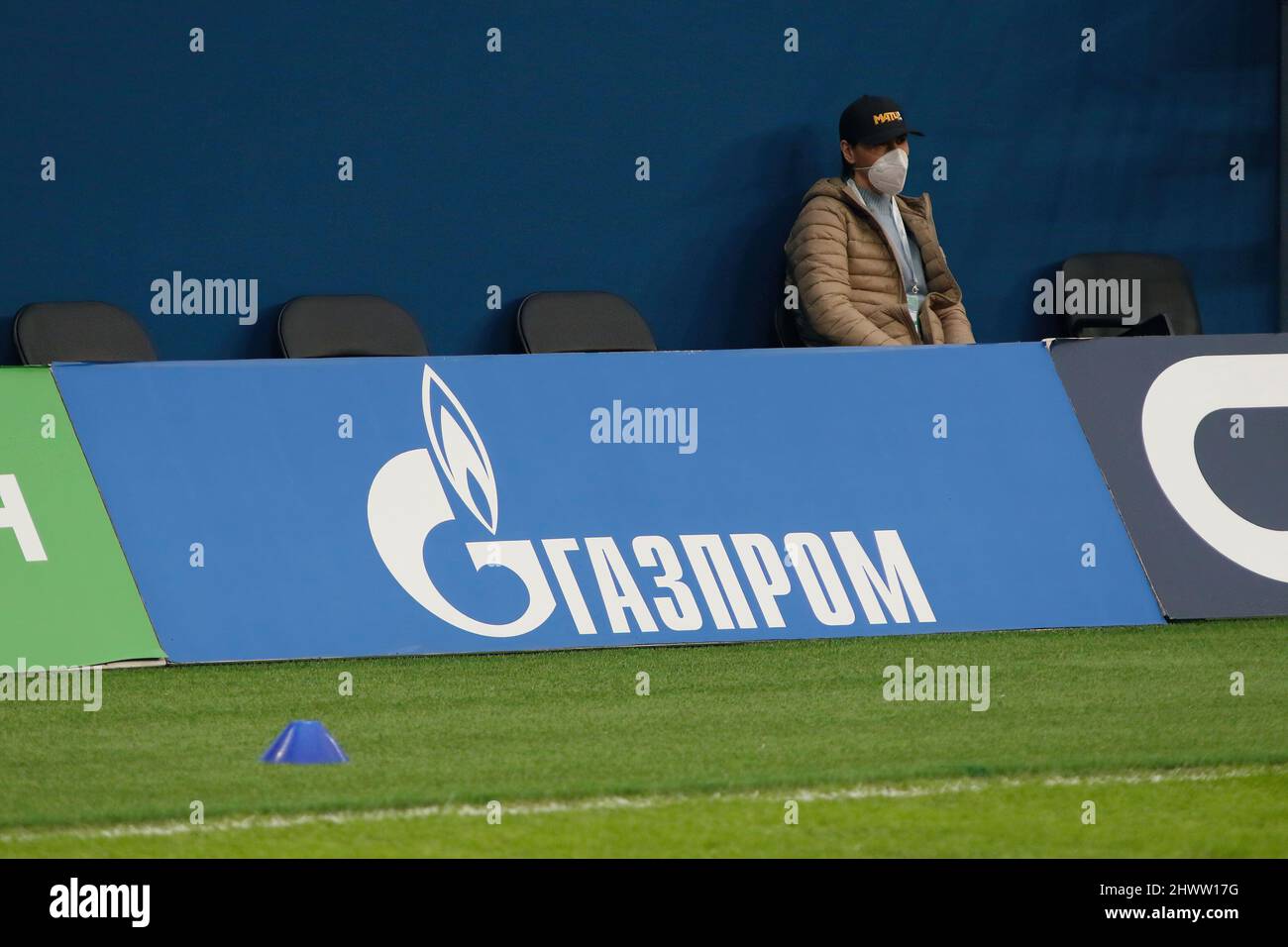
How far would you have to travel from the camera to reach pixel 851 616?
23.2ft

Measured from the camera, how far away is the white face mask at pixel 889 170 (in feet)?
33.0

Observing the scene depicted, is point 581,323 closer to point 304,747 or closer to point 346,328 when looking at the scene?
point 346,328

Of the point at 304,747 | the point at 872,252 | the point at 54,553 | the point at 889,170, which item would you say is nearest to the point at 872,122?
the point at 889,170

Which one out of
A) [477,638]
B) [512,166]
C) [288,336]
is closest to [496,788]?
[477,638]

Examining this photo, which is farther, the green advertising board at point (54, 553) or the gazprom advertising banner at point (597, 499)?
the gazprom advertising banner at point (597, 499)

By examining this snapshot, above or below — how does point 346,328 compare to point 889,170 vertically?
below

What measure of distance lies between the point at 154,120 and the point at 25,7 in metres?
0.82

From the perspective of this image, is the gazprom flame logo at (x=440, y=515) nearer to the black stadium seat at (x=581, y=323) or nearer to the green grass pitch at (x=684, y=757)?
the green grass pitch at (x=684, y=757)

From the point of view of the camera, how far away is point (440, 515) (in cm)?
685

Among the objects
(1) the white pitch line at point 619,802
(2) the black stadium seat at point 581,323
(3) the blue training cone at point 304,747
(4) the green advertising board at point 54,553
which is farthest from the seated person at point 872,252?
(3) the blue training cone at point 304,747

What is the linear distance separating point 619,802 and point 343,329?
5.90 meters

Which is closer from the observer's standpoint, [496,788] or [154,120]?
[496,788]

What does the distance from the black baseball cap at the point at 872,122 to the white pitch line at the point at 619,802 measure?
18.0ft

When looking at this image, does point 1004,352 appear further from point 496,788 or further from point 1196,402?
point 496,788
